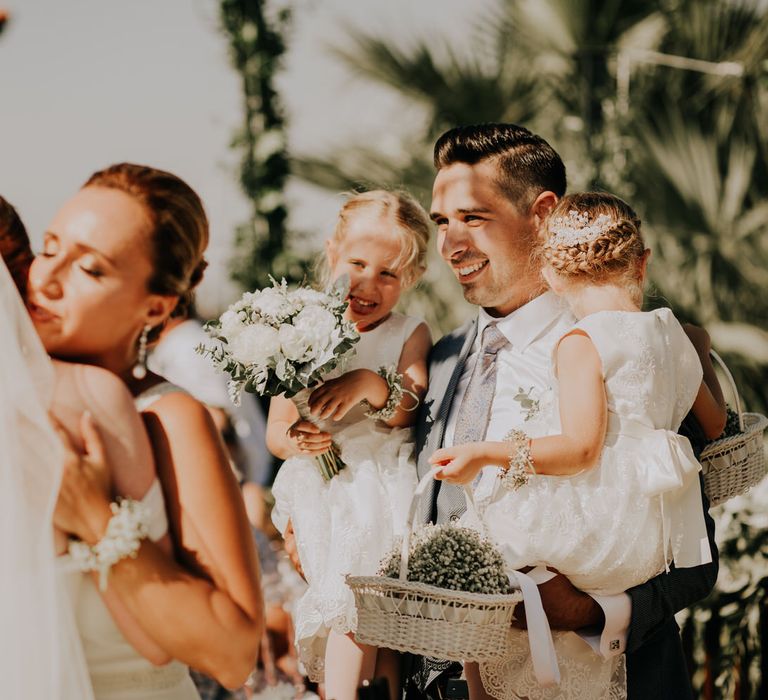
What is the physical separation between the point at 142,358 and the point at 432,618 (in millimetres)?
1017

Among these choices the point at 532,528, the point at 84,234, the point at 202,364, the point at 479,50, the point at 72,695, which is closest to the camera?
the point at 72,695

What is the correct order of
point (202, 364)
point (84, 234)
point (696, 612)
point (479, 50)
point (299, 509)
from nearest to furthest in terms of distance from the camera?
point (84, 234) < point (299, 509) < point (696, 612) < point (202, 364) < point (479, 50)

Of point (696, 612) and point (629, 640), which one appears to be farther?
point (696, 612)

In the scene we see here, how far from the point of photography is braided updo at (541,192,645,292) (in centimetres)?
300

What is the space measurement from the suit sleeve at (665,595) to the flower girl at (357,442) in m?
0.81

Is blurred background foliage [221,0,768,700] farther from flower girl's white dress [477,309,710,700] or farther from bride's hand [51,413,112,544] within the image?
bride's hand [51,413,112,544]

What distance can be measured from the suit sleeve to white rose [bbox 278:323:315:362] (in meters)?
1.21

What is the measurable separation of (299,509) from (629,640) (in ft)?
3.82

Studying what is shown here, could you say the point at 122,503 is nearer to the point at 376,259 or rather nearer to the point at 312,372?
the point at 312,372

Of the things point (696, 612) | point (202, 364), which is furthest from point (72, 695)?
point (696, 612)

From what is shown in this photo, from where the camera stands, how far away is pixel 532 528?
2898mm

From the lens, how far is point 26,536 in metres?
1.99

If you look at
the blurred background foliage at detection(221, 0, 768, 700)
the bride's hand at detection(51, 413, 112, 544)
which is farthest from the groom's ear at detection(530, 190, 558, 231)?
the blurred background foliage at detection(221, 0, 768, 700)

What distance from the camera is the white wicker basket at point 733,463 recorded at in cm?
324
